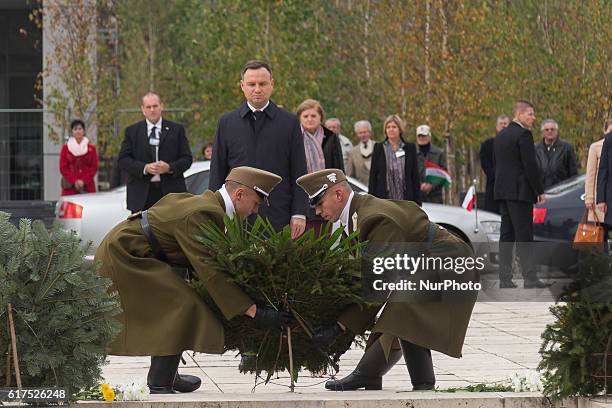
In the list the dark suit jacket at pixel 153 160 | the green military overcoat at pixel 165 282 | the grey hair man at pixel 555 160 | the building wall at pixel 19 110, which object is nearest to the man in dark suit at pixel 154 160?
the dark suit jacket at pixel 153 160

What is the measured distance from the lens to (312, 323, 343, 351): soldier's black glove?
8.05 metres

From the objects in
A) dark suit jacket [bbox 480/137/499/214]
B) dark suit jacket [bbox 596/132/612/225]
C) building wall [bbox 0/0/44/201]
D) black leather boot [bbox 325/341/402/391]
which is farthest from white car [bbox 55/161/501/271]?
building wall [bbox 0/0/44/201]

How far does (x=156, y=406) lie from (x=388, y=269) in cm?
136

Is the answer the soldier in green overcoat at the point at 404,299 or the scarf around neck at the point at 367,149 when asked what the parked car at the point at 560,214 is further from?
the soldier in green overcoat at the point at 404,299

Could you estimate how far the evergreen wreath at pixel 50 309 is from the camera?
23.3ft

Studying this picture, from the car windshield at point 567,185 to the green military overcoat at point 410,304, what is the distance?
10819 millimetres

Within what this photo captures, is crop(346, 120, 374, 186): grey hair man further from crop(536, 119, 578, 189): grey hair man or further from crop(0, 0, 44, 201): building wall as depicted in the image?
crop(0, 0, 44, 201): building wall

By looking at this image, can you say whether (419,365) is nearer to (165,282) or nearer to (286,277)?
(286,277)

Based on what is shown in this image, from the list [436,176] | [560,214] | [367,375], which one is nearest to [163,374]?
[367,375]

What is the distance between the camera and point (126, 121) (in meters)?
47.1

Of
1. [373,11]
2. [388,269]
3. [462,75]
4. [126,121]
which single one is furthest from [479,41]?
[388,269]

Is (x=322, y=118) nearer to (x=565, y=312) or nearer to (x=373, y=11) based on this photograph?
(x=565, y=312)

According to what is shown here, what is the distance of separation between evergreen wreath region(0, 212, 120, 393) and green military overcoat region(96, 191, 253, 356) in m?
0.87

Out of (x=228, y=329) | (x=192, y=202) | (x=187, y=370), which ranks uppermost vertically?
(x=192, y=202)
